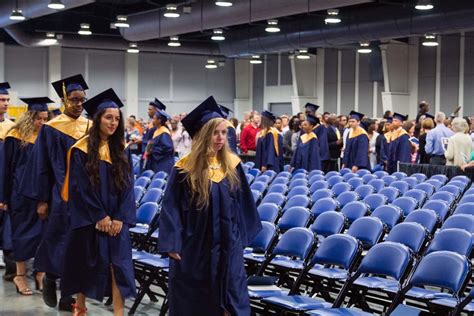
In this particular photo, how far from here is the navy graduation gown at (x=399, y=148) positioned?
15680 millimetres

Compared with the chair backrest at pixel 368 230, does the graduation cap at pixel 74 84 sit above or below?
above

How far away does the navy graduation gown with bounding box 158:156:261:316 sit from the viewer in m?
5.54

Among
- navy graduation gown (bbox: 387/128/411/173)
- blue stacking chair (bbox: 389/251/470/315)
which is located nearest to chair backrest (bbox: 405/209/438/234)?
blue stacking chair (bbox: 389/251/470/315)

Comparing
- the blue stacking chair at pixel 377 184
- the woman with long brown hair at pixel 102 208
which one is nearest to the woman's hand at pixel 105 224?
the woman with long brown hair at pixel 102 208

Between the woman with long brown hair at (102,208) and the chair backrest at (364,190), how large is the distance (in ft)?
14.8

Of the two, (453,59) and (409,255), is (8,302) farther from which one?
(453,59)

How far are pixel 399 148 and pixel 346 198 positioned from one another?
247 inches

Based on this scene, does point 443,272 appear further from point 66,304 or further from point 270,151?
point 270,151

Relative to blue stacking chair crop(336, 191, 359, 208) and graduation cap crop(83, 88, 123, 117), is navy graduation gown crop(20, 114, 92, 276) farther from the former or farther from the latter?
blue stacking chair crop(336, 191, 359, 208)

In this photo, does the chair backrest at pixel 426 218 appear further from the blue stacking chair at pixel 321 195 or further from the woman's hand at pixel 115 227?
the woman's hand at pixel 115 227

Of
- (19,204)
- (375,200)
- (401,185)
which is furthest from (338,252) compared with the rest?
(401,185)

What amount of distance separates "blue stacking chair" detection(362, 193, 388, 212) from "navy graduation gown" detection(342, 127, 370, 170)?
5.57m

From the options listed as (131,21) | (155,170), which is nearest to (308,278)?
(155,170)

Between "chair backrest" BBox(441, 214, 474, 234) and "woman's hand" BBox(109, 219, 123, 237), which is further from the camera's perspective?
"chair backrest" BBox(441, 214, 474, 234)
